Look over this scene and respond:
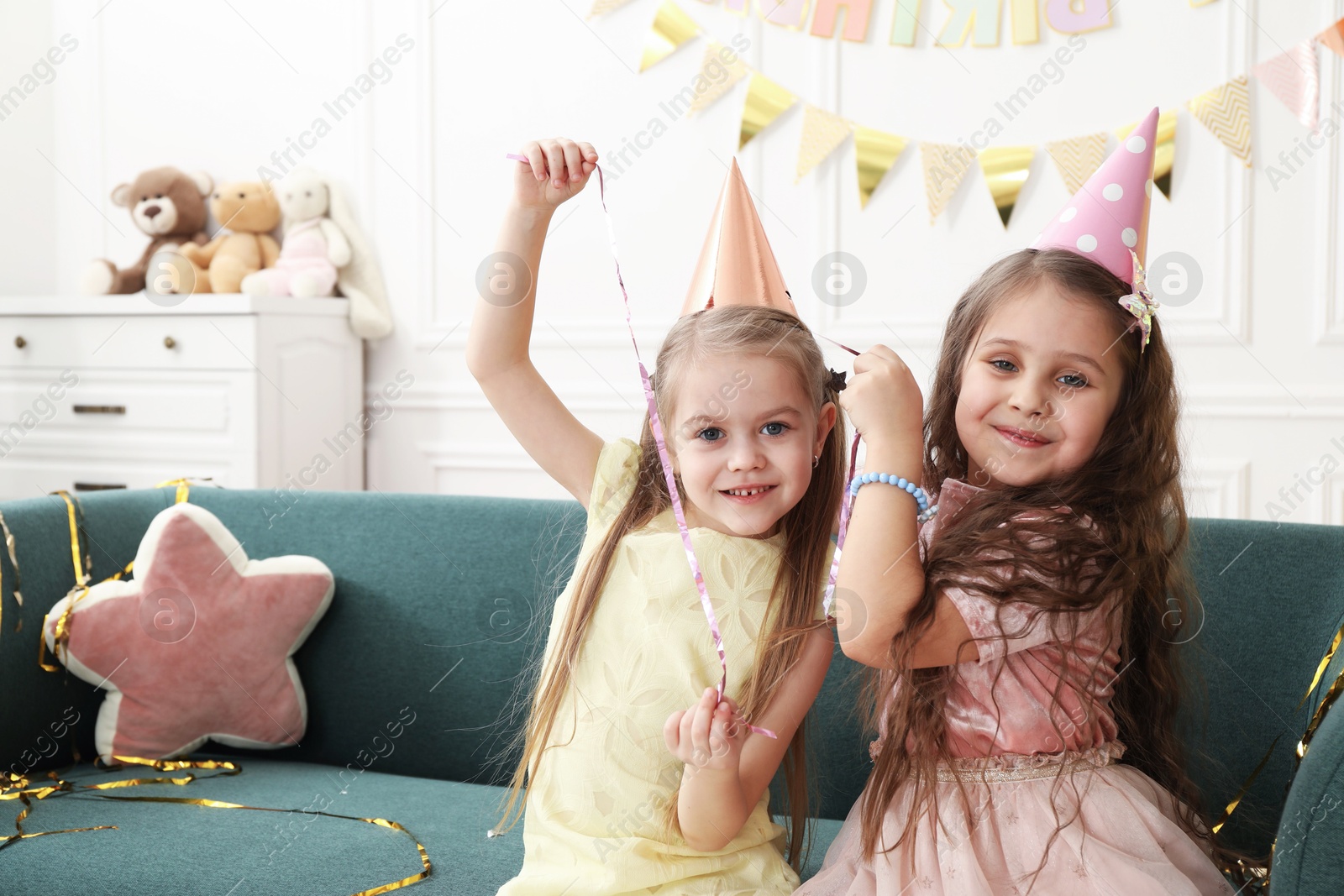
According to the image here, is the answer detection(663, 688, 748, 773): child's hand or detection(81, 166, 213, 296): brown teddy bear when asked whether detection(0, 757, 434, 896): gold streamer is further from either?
detection(81, 166, 213, 296): brown teddy bear

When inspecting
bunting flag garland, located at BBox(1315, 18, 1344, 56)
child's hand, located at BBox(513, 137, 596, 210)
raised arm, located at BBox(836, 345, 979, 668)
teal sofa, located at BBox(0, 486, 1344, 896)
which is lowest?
teal sofa, located at BBox(0, 486, 1344, 896)

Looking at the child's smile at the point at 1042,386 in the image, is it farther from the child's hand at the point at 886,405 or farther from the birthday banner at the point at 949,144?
the birthday banner at the point at 949,144

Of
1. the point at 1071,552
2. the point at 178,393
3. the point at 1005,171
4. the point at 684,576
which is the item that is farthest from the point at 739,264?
the point at 178,393

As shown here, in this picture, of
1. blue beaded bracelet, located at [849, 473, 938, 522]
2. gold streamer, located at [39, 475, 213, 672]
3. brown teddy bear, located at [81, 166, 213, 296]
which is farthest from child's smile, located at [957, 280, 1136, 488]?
brown teddy bear, located at [81, 166, 213, 296]

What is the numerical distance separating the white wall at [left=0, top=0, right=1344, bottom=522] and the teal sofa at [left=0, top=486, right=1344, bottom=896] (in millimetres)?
1247

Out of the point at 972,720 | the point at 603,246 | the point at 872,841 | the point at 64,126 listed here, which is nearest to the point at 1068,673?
the point at 972,720

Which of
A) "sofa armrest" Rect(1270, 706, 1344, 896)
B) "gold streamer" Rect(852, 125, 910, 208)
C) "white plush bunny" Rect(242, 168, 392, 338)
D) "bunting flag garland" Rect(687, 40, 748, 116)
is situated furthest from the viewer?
"white plush bunny" Rect(242, 168, 392, 338)

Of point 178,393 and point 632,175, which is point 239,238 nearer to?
point 178,393

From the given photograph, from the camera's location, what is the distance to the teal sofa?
1323 millimetres

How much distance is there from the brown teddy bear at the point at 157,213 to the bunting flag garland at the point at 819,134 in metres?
1.77

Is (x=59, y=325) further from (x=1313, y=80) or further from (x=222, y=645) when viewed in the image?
(x=1313, y=80)

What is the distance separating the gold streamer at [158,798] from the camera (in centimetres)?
130

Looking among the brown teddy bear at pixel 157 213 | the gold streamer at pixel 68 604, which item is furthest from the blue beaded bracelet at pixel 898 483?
the brown teddy bear at pixel 157 213

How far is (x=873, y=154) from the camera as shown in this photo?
275 centimetres
